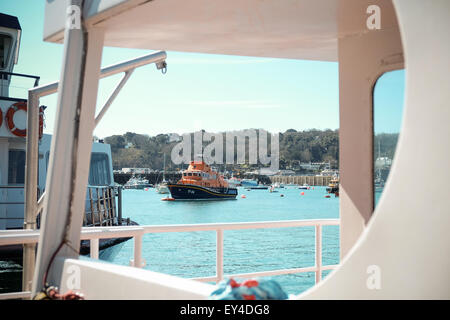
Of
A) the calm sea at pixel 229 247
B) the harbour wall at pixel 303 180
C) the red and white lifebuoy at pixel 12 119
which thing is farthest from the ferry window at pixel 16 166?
the harbour wall at pixel 303 180

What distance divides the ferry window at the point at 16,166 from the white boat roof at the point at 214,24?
9.53 meters

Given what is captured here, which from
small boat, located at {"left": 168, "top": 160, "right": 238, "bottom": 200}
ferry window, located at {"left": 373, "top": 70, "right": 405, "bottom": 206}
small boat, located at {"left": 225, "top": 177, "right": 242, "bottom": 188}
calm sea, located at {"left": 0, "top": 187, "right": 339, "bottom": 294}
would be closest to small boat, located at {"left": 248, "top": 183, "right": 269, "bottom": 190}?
small boat, located at {"left": 225, "top": 177, "right": 242, "bottom": 188}

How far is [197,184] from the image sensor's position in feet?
187

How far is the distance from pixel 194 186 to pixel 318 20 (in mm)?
54852

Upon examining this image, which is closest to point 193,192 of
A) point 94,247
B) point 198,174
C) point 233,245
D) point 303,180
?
point 198,174

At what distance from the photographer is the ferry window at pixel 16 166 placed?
38.2ft

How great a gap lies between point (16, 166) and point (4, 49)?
3.43m

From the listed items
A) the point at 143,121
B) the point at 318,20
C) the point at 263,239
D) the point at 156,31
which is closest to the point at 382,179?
the point at 318,20

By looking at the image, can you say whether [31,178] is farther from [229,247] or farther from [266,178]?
[266,178]

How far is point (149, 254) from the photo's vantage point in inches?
1299

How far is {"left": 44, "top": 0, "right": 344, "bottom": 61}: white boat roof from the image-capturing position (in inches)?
84.9

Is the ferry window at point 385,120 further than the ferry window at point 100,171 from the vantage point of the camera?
No

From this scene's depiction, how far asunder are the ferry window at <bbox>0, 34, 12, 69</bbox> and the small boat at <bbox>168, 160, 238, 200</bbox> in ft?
142

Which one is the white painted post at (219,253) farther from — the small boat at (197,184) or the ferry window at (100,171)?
the small boat at (197,184)
